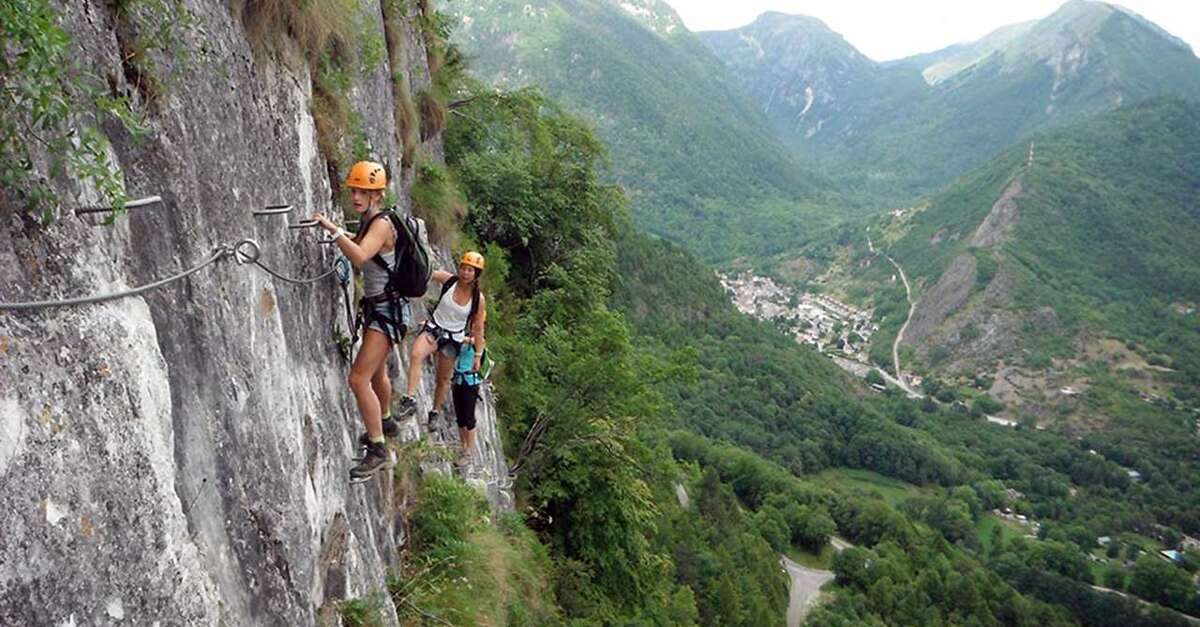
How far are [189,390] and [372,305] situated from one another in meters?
2.18

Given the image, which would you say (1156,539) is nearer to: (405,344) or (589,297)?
(589,297)

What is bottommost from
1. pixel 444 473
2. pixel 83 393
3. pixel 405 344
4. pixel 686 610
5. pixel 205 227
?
pixel 686 610

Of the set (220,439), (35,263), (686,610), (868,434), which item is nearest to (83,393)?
(35,263)

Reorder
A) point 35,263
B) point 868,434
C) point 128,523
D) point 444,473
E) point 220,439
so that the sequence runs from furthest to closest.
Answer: point 868,434
point 444,473
point 220,439
point 128,523
point 35,263

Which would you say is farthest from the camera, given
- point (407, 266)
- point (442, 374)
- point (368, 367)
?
point (442, 374)

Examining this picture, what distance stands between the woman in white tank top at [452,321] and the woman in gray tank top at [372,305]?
1102 millimetres

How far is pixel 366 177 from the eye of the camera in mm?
5781

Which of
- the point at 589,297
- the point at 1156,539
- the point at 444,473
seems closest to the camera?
the point at 444,473

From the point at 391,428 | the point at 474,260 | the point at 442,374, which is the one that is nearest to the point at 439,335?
the point at 442,374

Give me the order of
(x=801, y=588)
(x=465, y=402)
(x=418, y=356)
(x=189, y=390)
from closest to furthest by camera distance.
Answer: (x=189, y=390)
(x=418, y=356)
(x=465, y=402)
(x=801, y=588)

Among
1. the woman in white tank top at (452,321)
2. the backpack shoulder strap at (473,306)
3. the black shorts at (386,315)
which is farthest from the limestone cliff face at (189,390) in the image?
the backpack shoulder strap at (473,306)

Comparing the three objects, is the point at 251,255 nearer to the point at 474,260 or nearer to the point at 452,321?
the point at 474,260

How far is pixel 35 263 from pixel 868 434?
118 m

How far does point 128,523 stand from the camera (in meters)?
3.41
